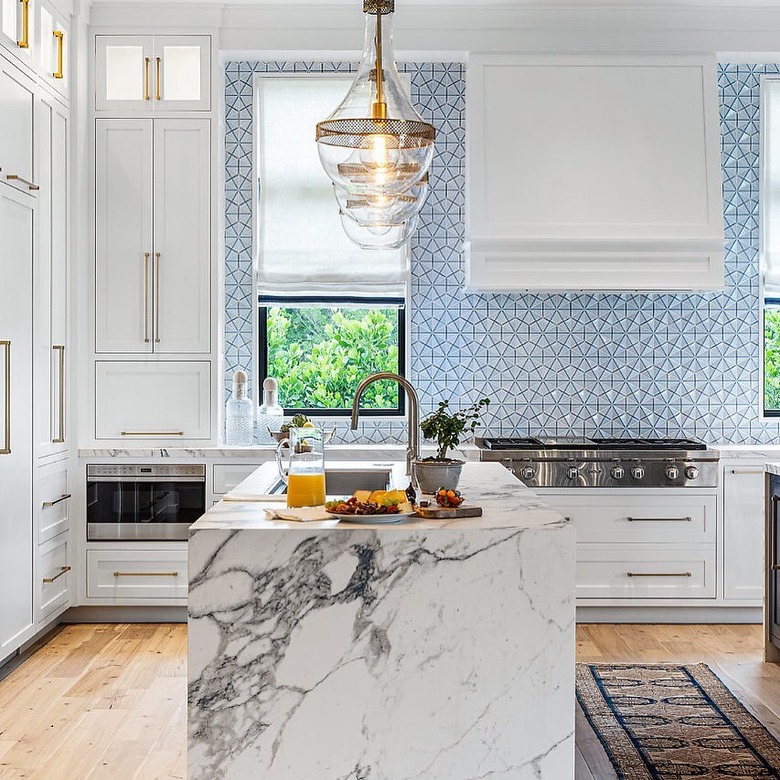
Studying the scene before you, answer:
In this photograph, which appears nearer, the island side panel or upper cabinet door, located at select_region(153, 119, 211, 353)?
the island side panel

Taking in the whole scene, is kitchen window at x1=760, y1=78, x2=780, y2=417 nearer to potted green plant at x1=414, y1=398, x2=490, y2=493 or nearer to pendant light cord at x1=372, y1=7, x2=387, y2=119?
potted green plant at x1=414, y1=398, x2=490, y2=493

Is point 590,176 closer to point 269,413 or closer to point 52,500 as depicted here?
point 269,413

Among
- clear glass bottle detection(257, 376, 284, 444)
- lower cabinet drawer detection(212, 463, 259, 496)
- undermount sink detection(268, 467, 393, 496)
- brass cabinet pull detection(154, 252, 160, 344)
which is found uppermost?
brass cabinet pull detection(154, 252, 160, 344)

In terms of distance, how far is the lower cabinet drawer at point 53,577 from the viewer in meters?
4.18

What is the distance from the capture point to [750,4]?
4.81 meters

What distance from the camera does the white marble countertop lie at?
2244mm

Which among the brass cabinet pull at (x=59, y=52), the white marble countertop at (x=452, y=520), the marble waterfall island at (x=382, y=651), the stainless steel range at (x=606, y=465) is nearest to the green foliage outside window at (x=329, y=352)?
the stainless steel range at (x=606, y=465)

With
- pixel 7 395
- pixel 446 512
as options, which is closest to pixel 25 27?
pixel 7 395

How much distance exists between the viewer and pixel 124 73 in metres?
4.77

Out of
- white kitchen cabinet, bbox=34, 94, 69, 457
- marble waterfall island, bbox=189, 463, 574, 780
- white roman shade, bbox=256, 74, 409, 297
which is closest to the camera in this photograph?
marble waterfall island, bbox=189, 463, 574, 780

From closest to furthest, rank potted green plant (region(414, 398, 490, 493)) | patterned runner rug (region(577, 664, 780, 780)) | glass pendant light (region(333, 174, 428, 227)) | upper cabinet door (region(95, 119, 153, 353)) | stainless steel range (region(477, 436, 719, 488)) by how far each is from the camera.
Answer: glass pendant light (region(333, 174, 428, 227)), potted green plant (region(414, 398, 490, 493)), patterned runner rug (region(577, 664, 780, 780)), stainless steel range (region(477, 436, 719, 488)), upper cabinet door (region(95, 119, 153, 353))

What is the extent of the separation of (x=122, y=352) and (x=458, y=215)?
1921 mm

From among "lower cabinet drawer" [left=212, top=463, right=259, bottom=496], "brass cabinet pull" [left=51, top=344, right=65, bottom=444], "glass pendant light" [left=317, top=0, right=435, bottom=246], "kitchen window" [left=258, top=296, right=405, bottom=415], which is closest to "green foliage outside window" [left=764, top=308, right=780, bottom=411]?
"kitchen window" [left=258, top=296, right=405, bottom=415]

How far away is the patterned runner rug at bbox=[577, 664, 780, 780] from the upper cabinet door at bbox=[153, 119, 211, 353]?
2.53 metres
